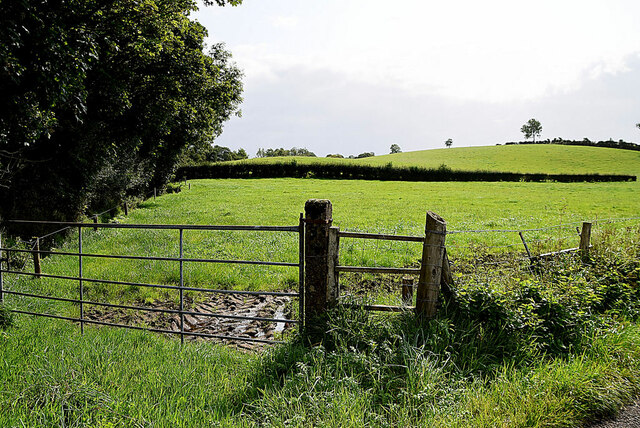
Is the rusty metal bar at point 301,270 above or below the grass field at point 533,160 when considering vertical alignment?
below

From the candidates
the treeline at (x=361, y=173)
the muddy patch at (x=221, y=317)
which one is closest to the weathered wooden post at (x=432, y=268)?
the muddy patch at (x=221, y=317)

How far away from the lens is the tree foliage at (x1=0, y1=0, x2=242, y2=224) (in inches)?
372

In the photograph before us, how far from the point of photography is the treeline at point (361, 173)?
55.1m

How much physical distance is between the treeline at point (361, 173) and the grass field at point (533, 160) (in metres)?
2.10

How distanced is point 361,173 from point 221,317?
5154 centimetres

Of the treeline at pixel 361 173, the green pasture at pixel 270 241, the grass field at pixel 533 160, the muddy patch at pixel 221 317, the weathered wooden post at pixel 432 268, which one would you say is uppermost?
Result: the grass field at pixel 533 160

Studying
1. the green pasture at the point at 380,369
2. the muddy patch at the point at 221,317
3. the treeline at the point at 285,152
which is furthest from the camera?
the treeline at the point at 285,152

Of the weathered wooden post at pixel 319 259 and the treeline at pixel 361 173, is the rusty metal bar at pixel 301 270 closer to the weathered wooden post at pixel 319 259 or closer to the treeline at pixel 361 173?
the weathered wooden post at pixel 319 259

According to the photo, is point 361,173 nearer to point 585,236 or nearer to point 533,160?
point 533,160

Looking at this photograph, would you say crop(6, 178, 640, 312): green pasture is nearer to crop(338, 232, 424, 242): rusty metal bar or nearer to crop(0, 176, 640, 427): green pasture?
crop(0, 176, 640, 427): green pasture

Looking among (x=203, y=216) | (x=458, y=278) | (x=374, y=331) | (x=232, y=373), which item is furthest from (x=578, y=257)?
(x=203, y=216)

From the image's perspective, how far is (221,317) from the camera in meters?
7.16

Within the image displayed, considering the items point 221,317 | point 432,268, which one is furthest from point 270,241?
point 432,268

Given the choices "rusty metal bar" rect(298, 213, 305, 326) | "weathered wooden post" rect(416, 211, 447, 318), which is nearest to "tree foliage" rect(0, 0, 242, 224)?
"rusty metal bar" rect(298, 213, 305, 326)
